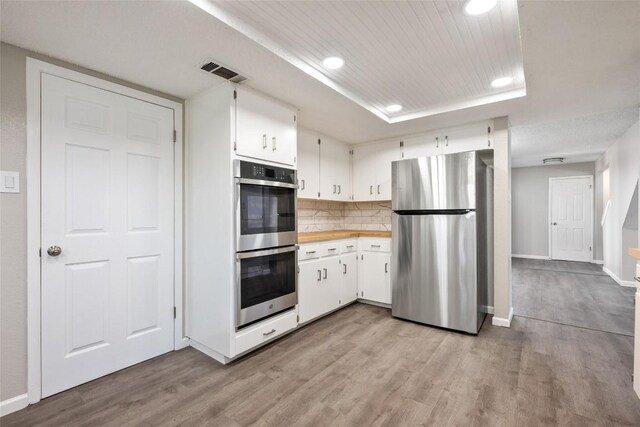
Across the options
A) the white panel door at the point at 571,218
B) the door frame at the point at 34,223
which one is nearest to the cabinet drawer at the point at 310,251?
the door frame at the point at 34,223

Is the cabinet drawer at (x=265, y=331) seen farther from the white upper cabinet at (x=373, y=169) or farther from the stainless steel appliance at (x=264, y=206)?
the white upper cabinet at (x=373, y=169)

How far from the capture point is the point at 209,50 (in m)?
1.82

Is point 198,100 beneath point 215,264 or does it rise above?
above

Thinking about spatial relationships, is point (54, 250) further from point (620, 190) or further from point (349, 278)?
point (620, 190)

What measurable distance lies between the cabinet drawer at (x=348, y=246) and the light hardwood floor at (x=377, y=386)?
40.4 inches

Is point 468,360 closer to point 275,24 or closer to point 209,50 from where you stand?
point 275,24

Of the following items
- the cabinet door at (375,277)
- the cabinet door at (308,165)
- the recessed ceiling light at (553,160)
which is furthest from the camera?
the recessed ceiling light at (553,160)

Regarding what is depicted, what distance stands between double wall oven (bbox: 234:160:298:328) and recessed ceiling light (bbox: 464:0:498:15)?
67.6 inches

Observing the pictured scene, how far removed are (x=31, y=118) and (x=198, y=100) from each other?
3.62 ft

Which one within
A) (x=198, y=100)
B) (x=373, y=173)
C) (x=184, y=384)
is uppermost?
(x=198, y=100)

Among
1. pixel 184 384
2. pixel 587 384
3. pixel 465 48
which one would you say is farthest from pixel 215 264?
pixel 587 384

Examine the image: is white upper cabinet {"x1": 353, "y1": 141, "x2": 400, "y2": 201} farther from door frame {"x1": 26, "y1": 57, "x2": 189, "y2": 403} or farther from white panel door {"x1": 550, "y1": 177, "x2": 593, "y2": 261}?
white panel door {"x1": 550, "y1": 177, "x2": 593, "y2": 261}

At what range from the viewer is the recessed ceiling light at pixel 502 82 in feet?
7.80

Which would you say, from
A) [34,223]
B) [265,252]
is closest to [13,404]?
[34,223]
